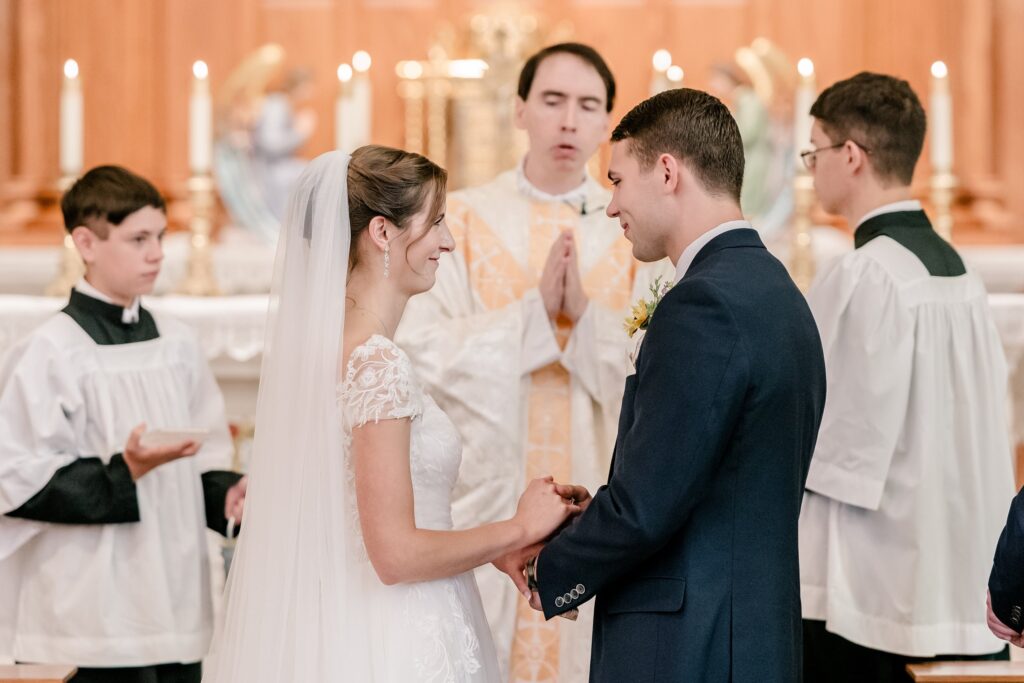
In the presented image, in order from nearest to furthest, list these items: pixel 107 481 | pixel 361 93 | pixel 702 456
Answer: pixel 702 456, pixel 107 481, pixel 361 93

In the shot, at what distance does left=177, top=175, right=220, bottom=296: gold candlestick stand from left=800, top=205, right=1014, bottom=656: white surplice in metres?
3.06

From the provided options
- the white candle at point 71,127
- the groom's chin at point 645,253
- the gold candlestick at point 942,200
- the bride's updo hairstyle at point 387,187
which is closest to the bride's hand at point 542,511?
the groom's chin at point 645,253

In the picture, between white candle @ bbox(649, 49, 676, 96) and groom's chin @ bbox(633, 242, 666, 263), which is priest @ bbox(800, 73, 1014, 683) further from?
white candle @ bbox(649, 49, 676, 96)

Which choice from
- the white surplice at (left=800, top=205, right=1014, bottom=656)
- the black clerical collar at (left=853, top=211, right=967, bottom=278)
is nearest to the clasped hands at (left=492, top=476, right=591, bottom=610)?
the white surplice at (left=800, top=205, right=1014, bottom=656)

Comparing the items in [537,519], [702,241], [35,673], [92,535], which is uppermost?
[702,241]

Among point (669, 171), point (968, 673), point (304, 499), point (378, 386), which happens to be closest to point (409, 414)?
point (378, 386)

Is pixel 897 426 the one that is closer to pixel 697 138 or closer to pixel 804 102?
pixel 697 138

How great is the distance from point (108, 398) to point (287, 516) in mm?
1127

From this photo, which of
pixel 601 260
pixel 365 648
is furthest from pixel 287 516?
pixel 601 260

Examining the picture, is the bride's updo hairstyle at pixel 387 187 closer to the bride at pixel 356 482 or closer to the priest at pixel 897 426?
the bride at pixel 356 482

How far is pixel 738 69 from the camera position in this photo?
7.08m

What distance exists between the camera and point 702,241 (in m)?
2.82

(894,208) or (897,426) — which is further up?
(894,208)

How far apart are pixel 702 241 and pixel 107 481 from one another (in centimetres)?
185
